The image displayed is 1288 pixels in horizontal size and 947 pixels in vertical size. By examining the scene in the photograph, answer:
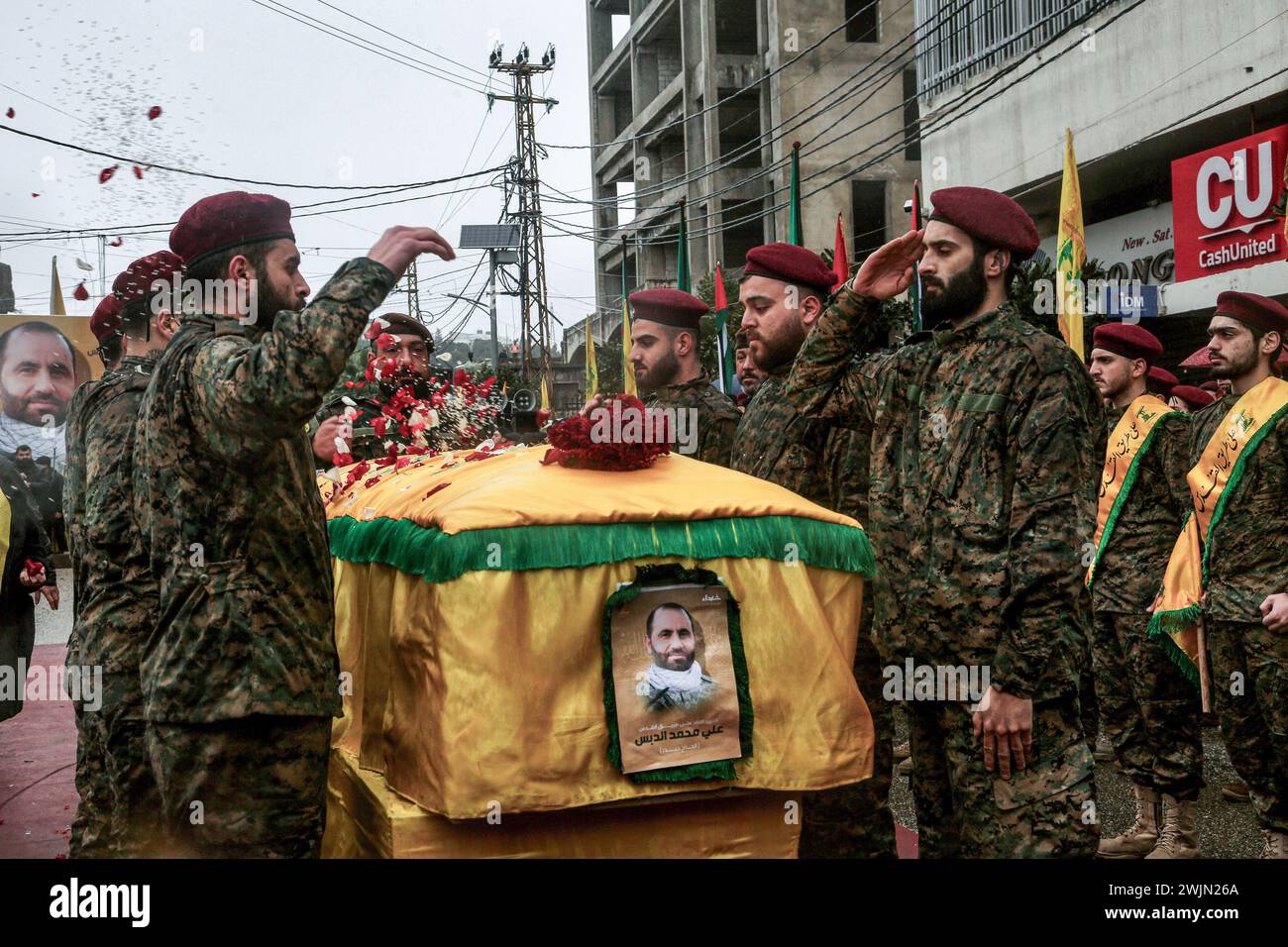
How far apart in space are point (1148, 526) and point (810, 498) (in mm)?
2087

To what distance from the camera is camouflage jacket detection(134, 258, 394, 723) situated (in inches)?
93.1

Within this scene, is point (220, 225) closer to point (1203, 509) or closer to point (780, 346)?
point (780, 346)

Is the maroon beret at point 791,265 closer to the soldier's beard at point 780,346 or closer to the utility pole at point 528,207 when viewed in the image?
the soldier's beard at point 780,346

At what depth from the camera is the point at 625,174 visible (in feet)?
77.5

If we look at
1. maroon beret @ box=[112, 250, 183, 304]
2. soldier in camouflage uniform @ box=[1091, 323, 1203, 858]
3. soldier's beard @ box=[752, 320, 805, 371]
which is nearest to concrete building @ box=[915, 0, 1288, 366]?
soldier in camouflage uniform @ box=[1091, 323, 1203, 858]

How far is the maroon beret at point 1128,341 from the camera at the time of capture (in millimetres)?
5301

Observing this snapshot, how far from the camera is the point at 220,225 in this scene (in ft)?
8.36

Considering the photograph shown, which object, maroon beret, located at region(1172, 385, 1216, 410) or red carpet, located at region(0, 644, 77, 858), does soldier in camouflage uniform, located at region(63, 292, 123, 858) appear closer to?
red carpet, located at region(0, 644, 77, 858)

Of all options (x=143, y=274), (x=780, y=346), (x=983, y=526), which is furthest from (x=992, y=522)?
(x=143, y=274)

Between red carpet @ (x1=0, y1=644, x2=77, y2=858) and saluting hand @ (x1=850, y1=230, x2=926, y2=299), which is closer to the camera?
saluting hand @ (x1=850, y1=230, x2=926, y2=299)

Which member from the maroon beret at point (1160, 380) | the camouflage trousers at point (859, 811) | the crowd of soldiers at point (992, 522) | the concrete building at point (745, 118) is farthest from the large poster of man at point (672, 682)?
the concrete building at point (745, 118)
